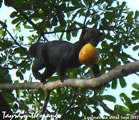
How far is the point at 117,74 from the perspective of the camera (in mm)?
2107

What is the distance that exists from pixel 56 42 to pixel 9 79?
2.87 ft

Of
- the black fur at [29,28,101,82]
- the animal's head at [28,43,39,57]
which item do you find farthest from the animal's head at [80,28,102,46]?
the animal's head at [28,43,39,57]

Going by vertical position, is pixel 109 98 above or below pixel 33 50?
below

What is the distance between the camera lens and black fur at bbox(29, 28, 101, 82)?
129 inches

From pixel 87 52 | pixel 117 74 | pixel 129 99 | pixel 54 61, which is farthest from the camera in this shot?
pixel 54 61

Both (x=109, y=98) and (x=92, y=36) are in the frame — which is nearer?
(x=92, y=36)

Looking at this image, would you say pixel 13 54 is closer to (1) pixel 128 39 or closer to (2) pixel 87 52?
(1) pixel 128 39

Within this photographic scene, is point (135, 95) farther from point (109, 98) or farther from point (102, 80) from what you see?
point (102, 80)

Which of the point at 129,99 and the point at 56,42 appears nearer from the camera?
Result: the point at 129,99

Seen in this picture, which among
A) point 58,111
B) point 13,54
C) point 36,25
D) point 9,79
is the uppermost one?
point 36,25

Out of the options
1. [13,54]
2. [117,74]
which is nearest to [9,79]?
[13,54]

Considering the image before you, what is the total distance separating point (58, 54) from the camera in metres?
3.78

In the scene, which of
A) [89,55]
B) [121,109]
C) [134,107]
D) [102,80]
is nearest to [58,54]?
[121,109]

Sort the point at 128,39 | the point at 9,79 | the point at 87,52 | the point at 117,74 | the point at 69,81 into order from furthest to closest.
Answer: the point at 9,79 < the point at 128,39 < the point at 69,81 < the point at 87,52 < the point at 117,74
